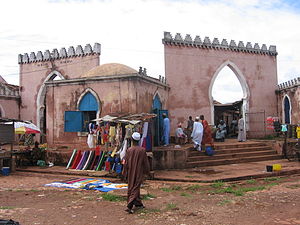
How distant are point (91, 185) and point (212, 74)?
40.9 feet

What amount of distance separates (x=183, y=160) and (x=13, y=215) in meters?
6.08

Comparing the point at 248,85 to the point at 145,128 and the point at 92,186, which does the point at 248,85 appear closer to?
the point at 145,128

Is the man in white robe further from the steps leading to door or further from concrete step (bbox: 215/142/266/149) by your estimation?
concrete step (bbox: 215/142/266/149)

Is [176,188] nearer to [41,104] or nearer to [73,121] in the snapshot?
[73,121]

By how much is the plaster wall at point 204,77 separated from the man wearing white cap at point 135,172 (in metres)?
11.4

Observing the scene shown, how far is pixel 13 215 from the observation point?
17.7 feet

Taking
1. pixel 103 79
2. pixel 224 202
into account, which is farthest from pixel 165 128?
pixel 224 202

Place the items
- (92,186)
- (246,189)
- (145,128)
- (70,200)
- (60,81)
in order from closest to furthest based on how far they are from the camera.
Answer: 1. (70,200)
2. (246,189)
3. (92,186)
4. (145,128)
5. (60,81)

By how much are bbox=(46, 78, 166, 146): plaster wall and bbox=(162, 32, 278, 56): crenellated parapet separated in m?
4.03

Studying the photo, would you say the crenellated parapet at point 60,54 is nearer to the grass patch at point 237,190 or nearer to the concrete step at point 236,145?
the concrete step at point 236,145

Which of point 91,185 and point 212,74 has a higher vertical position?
point 212,74

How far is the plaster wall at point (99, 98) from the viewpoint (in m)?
12.2

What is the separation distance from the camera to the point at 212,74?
18.5 meters

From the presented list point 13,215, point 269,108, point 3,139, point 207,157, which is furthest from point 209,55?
point 13,215
